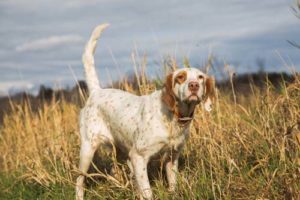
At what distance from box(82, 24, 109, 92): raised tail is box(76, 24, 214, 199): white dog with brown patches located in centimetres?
39

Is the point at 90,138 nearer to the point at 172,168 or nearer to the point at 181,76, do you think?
the point at 172,168

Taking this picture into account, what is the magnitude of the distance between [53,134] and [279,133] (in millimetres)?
3906

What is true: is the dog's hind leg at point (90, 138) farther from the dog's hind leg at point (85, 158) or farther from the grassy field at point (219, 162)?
the grassy field at point (219, 162)

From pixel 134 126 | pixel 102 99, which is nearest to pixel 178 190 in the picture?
pixel 134 126

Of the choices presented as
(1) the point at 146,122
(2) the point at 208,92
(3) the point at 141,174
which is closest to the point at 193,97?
(2) the point at 208,92

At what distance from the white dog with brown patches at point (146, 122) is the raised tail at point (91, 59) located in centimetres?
39

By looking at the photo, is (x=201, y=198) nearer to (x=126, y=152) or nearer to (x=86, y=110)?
(x=126, y=152)

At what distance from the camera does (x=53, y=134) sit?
7828 mm

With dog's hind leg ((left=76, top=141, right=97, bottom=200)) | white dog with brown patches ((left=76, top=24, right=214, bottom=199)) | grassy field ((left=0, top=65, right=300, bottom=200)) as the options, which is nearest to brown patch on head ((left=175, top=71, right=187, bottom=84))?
white dog with brown patches ((left=76, top=24, right=214, bottom=199))

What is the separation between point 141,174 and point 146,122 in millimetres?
498

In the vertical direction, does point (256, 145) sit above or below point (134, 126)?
below

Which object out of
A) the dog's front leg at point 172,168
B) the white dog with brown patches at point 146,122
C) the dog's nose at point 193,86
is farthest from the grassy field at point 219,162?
the dog's nose at point 193,86

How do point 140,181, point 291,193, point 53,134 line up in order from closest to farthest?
point 291,193, point 140,181, point 53,134

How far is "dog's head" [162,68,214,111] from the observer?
457cm
